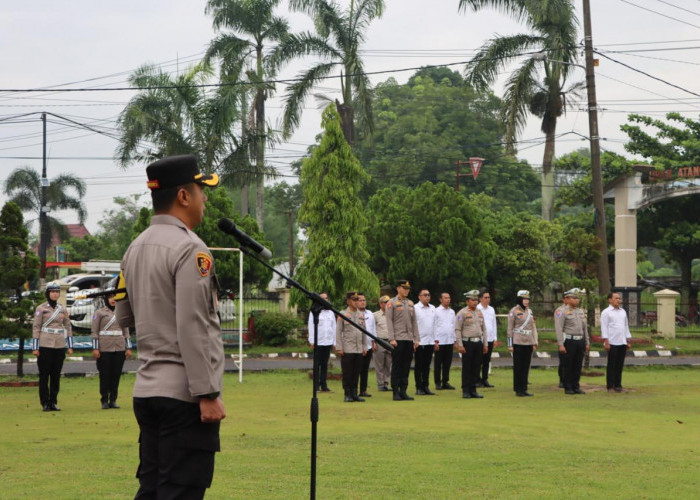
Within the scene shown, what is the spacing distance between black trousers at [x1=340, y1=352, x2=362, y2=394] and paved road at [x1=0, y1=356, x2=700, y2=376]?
24.1 feet

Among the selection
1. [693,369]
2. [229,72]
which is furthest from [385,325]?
[229,72]

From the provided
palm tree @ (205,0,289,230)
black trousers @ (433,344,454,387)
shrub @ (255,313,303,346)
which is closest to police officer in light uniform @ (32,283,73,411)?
black trousers @ (433,344,454,387)

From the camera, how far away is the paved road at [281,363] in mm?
26469

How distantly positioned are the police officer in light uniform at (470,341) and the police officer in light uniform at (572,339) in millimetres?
1522

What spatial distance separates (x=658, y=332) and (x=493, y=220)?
804 centimetres

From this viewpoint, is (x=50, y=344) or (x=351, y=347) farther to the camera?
(x=351, y=347)

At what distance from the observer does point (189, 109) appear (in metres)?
41.8

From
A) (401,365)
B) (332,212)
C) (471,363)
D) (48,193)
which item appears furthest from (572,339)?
(48,193)

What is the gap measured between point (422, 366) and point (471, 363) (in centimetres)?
127

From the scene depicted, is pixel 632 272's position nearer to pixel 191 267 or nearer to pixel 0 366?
pixel 0 366

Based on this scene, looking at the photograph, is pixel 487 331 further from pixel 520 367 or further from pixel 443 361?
pixel 520 367

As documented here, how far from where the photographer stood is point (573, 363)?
65.8 feet

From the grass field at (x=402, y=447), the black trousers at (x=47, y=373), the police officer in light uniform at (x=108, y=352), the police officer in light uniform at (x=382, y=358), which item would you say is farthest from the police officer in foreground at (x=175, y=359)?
the police officer in light uniform at (x=382, y=358)

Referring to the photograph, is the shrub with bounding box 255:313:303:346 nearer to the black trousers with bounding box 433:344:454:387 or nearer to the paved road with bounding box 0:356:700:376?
the paved road with bounding box 0:356:700:376
